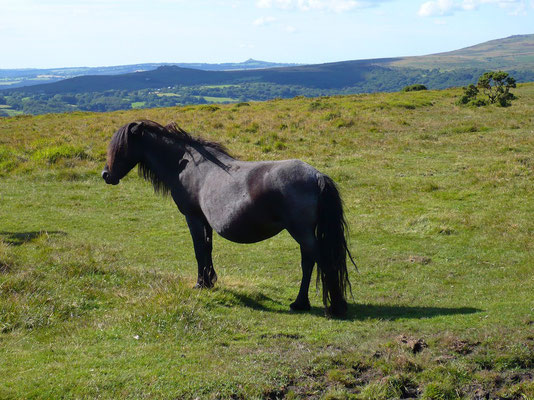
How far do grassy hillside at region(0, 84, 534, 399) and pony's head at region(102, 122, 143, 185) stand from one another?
6.05ft

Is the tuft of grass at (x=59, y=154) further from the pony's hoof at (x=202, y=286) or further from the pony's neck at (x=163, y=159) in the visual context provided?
A: the pony's hoof at (x=202, y=286)

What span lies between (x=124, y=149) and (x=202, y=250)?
2.14 metres

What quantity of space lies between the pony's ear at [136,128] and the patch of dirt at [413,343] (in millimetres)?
5347

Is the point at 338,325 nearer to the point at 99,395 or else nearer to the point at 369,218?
the point at 99,395

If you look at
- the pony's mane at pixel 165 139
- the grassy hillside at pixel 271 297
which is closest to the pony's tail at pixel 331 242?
the grassy hillside at pixel 271 297

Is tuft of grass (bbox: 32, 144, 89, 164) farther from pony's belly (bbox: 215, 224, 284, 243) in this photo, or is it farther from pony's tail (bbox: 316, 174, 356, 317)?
pony's tail (bbox: 316, 174, 356, 317)

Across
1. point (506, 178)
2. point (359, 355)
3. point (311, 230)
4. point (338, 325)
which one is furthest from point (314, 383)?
point (506, 178)

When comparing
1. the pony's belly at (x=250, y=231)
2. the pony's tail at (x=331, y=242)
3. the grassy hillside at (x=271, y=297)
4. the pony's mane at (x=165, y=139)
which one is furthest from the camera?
the pony's mane at (x=165, y=139)

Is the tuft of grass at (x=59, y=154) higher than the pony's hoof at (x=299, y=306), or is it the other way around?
the tuft of grass at (x=59, y=154)

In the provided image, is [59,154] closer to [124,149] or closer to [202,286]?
[124,149]

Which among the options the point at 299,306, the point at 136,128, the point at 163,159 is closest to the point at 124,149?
the point at 136,128

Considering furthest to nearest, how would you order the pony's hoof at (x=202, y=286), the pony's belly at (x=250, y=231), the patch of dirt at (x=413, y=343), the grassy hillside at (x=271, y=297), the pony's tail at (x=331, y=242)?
the pony's hoof at (x=202, y=286), the pony's belly at (x=250, y=231), the pony's tail at (x=331, y=242), the patch of dirt at (x=413, y=343), the grassy hillside at (x=271, y=297)

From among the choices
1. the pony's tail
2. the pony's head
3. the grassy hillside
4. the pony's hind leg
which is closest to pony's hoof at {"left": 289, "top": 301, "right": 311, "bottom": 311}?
the pony's hind leg

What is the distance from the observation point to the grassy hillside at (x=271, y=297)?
5.70 meters
